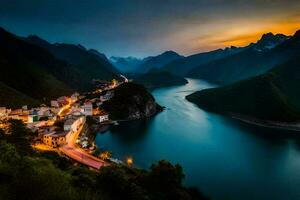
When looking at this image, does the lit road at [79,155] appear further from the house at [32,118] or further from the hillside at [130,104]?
the hillside at [130,104]

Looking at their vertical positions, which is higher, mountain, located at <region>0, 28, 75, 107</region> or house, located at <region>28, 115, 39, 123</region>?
mountain, located at <region>0, 28, 75, 107</region>

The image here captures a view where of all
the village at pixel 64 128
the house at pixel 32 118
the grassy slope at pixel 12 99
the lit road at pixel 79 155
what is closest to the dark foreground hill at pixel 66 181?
the lit road at pixel 79 155

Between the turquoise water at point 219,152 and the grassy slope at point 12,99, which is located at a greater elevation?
the grassy slope at point 12,99

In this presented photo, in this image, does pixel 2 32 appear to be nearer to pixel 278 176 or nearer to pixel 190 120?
pixel 190 120

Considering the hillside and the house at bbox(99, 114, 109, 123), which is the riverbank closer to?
the hillside

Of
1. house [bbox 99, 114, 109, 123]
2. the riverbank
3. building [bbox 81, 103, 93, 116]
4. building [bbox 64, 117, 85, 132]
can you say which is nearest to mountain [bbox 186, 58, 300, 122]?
the riverbank
